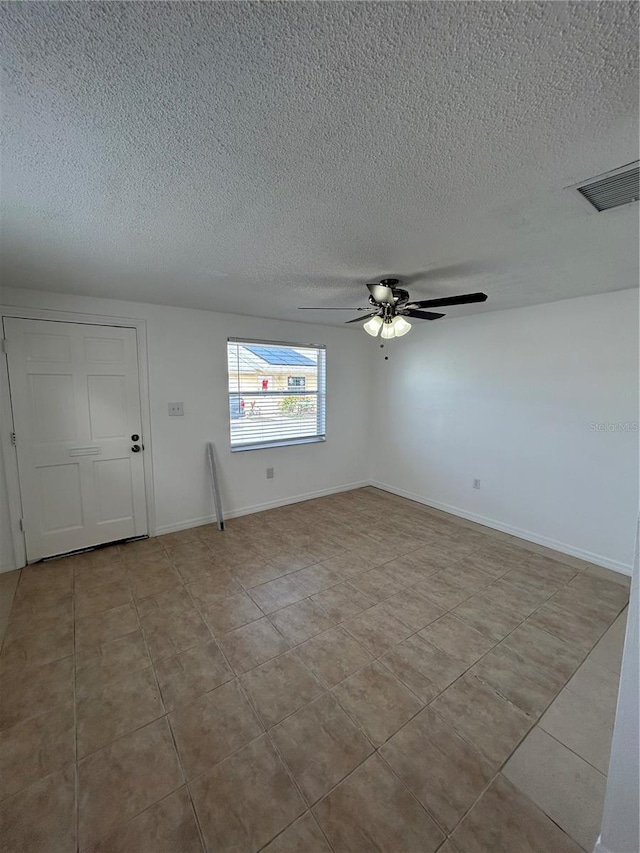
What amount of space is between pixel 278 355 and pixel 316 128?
312cm

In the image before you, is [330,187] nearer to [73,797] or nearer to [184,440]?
[73,797]

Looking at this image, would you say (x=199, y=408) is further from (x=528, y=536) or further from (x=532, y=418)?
(x=528, y=536)

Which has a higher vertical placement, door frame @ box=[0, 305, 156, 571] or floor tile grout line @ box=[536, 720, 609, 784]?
door frame @ box=[0, 305, 156, 571]

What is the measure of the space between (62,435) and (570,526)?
4602 millimetres

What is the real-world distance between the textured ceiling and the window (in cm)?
188

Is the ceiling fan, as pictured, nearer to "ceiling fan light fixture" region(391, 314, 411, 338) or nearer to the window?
"ceiling fan light fixture" region(391, 314, 411, 338)

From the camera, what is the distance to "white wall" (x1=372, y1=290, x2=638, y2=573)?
111 inches

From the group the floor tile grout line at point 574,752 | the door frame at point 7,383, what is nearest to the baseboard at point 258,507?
the door frame at point 7,383

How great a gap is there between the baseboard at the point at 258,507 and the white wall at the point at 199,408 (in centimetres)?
1

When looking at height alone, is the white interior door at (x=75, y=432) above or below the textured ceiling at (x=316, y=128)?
below

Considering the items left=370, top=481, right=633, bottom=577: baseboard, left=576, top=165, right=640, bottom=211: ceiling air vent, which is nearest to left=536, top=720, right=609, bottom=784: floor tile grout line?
left=370, top=481, right=633, bottom=577: baseboard

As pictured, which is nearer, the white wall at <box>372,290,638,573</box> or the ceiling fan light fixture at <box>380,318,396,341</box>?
the ceiling fan light fixture at <box>380,318,396,341</box>

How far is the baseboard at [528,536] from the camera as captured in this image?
2896 millimetres

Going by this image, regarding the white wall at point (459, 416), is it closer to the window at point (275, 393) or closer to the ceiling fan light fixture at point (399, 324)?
the window at point (275, 393)
